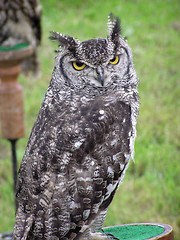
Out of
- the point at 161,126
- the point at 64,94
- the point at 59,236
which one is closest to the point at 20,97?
the point at 64,94

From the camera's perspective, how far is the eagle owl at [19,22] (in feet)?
18.3

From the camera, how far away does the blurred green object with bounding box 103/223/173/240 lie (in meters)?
2.33

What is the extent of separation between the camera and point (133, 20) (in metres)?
8.34

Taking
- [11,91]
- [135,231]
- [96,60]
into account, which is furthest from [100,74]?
[11,91]

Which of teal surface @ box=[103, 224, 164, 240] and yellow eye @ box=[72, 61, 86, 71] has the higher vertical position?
yellow eye @ box=[72, 61, 86, 71]

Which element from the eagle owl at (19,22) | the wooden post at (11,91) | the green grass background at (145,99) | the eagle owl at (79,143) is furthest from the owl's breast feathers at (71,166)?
the eagle owl at (19,22)

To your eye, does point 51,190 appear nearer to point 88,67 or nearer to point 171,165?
point 88,67

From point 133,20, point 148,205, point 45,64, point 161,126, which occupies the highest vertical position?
point 133,20

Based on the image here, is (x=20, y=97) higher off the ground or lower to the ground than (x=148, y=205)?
higher

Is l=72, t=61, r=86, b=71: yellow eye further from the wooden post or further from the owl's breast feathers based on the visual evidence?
the wooden post

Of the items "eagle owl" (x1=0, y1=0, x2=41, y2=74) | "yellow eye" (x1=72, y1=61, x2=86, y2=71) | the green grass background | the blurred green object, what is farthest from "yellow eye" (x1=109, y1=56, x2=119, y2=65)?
"eagle owl" (x1=0, y1=0, x2=41, y2=74)

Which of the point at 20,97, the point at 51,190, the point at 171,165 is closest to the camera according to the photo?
the point at 51,190

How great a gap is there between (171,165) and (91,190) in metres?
2.47

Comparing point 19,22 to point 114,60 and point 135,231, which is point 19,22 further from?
point 135,231
